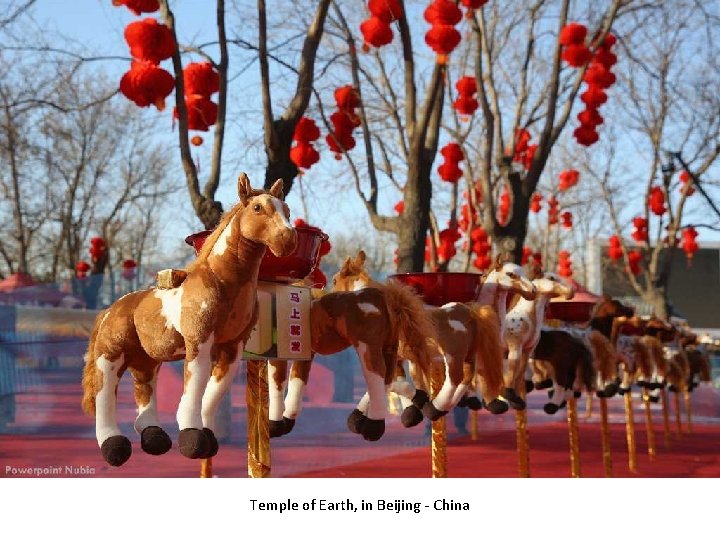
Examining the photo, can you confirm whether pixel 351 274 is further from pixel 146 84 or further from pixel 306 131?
pixel 306 131

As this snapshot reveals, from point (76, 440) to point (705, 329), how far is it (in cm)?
2611

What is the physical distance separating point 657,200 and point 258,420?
12.7 metres

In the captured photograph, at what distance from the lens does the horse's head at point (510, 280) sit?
13.9ft

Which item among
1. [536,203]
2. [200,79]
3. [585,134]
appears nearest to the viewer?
[200,79]

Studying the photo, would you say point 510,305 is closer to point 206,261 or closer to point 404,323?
point 404,323

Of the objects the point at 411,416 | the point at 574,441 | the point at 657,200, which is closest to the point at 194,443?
the point at 411,416

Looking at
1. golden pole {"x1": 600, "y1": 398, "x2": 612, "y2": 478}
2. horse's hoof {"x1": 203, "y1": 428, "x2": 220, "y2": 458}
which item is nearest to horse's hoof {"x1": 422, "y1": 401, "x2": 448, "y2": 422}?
horse's hoof {"x1": 203, "y1": 428, "x2": 220, "y2": 458}

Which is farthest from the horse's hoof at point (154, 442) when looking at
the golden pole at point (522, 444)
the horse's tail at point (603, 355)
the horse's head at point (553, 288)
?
the horse's tail at point (603, 355)

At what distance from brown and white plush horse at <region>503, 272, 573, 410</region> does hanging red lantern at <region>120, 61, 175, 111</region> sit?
2500 millimetres

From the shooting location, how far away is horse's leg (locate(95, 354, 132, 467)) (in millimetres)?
2594

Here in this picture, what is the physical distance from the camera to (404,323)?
3104mm

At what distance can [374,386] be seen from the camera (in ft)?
9.90

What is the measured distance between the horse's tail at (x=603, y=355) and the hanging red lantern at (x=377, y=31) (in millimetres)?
2658

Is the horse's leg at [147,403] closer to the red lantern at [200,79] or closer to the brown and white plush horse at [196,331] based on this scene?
the brown and white plush horse at [196,331]
